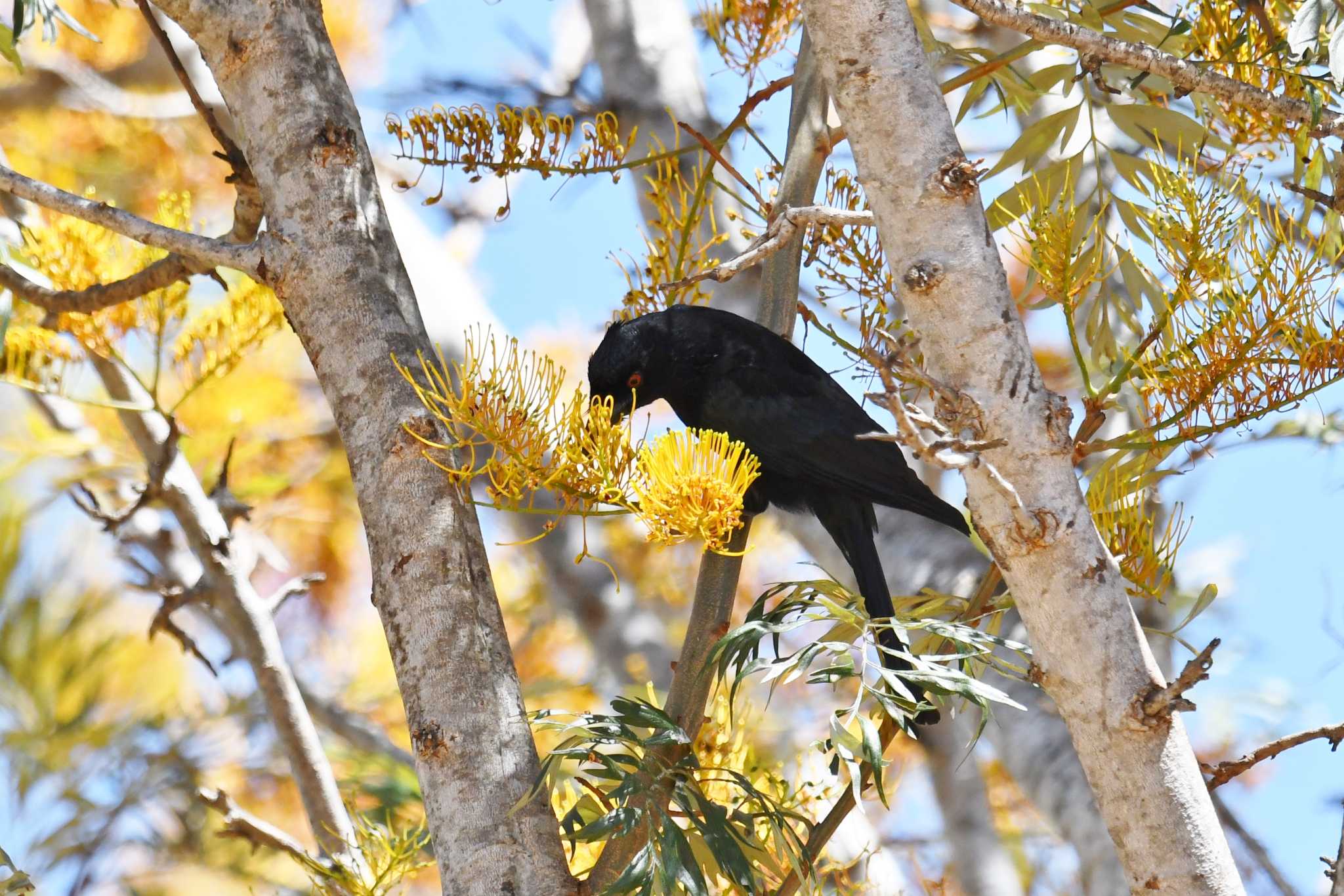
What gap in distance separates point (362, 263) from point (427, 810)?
1.81ft

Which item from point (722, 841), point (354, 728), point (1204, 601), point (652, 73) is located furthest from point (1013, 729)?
point (652, 73)

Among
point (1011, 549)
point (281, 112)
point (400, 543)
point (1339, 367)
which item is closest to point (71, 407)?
point (281, 112)

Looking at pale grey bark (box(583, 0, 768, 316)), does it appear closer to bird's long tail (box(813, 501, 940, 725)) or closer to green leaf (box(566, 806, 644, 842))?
bird's long tail (box(813, 501, 940, 725))

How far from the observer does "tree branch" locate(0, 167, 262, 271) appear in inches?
49.8

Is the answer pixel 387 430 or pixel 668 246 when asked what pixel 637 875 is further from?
pixel 668 246

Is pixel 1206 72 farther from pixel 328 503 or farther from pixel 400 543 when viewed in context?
pixel 328 503

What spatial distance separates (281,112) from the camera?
4.43 ft

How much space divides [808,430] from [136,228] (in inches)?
33.1

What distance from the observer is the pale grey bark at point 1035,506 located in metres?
0.94

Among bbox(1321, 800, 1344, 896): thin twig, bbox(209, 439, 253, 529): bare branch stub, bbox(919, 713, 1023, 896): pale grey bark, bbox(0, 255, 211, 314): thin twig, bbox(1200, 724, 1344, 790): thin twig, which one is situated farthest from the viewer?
bbox(919, 713, 1023, 896): pale grey bark

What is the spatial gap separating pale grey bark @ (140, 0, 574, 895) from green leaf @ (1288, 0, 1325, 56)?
857mm

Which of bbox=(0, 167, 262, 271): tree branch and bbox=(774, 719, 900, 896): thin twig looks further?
bbox=(0, 167, 262, 271): tree branch

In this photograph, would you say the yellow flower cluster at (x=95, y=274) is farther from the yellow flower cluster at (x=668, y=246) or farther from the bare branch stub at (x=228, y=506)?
the yellow flower cluster at (x=668, y=246)

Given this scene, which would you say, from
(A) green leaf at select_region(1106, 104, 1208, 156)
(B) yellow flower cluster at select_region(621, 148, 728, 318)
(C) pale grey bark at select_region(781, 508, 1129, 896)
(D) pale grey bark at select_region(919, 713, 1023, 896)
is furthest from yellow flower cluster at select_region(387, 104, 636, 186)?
(D) pale grey bark at select_region(919, 713, 1023, 896)
